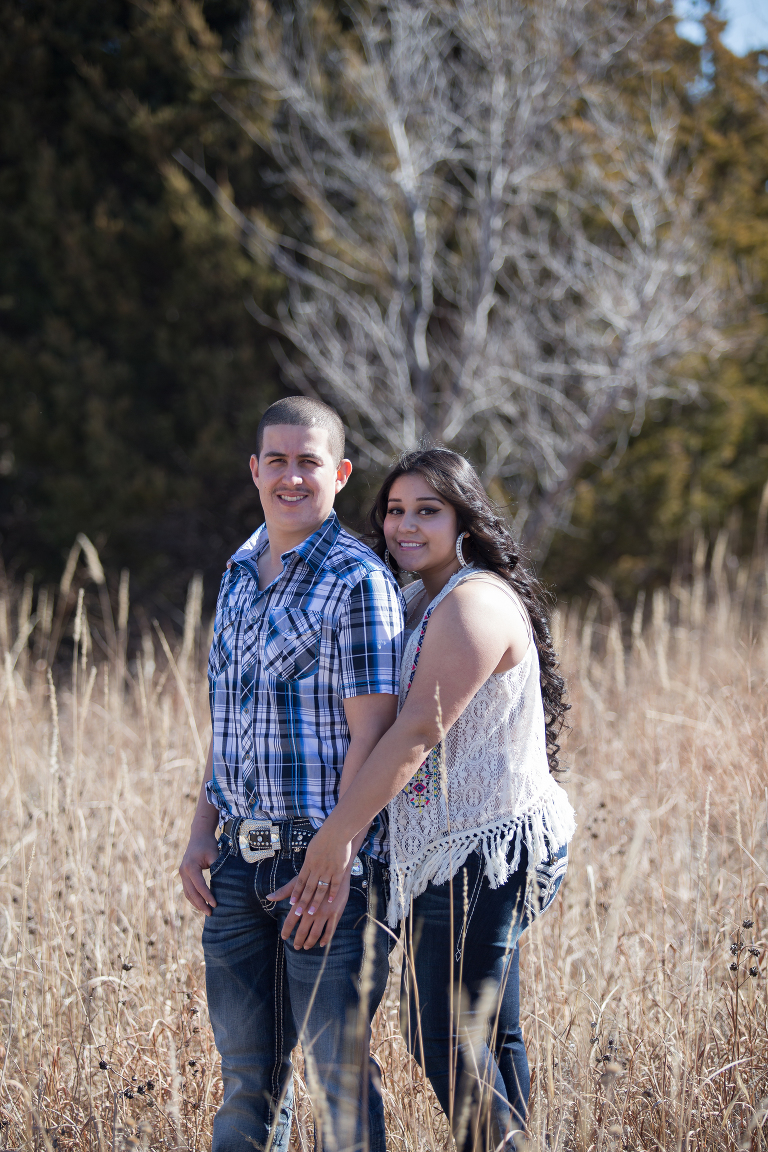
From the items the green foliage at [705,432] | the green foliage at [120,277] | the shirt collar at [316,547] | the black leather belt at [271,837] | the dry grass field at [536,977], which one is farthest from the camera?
the green foliage at [705,432]

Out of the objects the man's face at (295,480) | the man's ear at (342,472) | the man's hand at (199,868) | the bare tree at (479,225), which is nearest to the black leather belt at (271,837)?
the man's hand at (199,868)

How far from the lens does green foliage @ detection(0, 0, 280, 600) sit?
22.2 feet

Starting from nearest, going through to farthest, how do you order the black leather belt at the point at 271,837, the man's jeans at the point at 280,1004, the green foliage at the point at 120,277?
the man's jeans at the point at 280,1004 < the black leather belt at the point at 271,837 < the green foliage at the point at 120,277

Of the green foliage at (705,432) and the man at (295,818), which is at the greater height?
the green foliage at (705,432)

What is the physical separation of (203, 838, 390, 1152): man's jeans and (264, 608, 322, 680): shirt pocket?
1.16 feet

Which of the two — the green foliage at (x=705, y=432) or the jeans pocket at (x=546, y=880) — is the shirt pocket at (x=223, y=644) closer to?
the jeans pocket at (x=546, y=880)

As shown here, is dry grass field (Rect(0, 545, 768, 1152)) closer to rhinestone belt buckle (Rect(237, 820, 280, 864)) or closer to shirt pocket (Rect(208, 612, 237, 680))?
rhinestone belt buckle (Rect(237, 820, 280, 864))

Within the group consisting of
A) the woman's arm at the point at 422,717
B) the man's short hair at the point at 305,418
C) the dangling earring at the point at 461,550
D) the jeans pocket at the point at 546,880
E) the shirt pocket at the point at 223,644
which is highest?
the man's short hair at the point at 305,418

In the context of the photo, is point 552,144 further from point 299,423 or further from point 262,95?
point 299,423

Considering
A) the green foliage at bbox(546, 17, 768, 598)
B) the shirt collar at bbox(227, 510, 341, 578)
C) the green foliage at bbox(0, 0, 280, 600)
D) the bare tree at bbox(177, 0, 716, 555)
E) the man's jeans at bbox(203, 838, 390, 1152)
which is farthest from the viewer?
the green foliage at bbox(546, 17, 768, 598)

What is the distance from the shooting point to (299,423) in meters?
1.84

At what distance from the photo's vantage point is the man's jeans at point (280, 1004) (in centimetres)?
157

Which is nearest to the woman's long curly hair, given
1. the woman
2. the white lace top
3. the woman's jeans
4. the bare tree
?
the woman

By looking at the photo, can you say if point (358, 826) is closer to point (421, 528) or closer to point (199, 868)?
point (199, 868)
